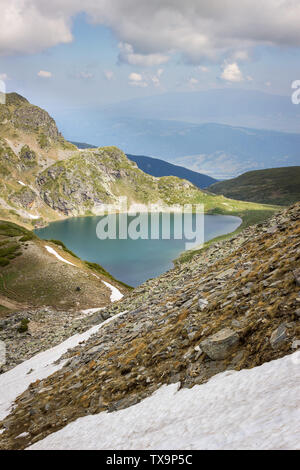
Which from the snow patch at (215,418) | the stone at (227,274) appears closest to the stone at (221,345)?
the snow patch at (215,418)

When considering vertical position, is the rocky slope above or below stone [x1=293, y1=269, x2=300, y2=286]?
below

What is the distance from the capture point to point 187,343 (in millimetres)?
14891

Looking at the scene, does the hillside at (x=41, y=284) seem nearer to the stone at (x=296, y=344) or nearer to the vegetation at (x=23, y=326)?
the vegetation at (x=23, y=326)

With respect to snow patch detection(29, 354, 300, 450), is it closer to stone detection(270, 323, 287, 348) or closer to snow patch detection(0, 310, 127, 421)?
stone detection(270, 323, 287, 348)

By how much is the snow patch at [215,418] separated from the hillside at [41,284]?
48163 mm

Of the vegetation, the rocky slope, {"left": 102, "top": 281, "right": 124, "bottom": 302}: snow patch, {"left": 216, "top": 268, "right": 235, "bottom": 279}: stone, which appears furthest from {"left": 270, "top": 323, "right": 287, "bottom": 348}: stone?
{"left": 102, "top": 281, "right": 124, "bottom": 302}: snow patch

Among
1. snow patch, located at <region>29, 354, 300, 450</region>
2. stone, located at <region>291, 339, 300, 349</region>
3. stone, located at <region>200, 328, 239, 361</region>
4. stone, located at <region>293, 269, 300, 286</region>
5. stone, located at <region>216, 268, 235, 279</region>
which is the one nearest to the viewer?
snow patch, located at <region>29, 354, 300, 450</region>

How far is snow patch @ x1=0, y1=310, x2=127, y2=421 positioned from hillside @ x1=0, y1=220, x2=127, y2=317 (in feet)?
87.5

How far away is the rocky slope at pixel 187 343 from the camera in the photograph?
39.7 ft

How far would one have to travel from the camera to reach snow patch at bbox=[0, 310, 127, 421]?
78.8ft

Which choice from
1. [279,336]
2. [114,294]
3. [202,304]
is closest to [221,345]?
[279,336]

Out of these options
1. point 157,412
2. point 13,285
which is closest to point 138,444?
point 157,412

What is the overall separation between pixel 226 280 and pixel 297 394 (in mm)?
10545

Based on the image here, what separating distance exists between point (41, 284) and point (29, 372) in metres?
37.8
